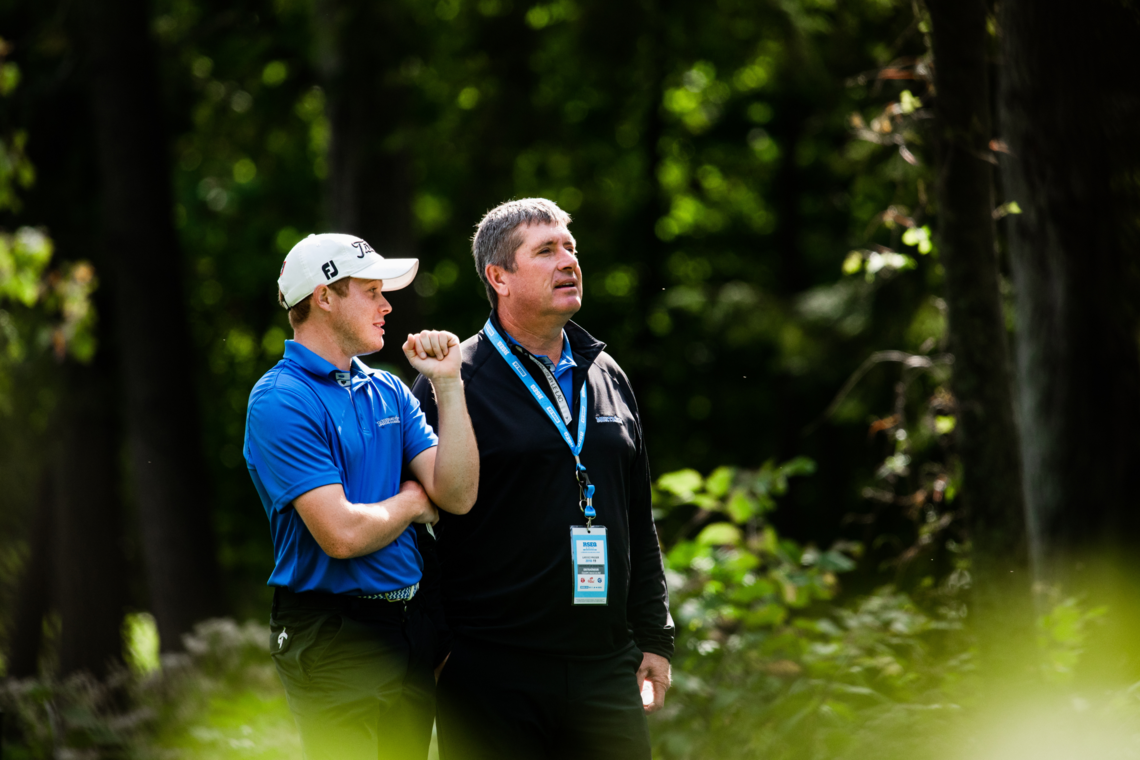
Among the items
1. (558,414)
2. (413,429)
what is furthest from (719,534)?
(413,429)

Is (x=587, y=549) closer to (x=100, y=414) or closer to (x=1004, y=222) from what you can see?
(x=1004, y=222)

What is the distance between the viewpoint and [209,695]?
597 centimetres

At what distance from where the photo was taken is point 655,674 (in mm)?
3299

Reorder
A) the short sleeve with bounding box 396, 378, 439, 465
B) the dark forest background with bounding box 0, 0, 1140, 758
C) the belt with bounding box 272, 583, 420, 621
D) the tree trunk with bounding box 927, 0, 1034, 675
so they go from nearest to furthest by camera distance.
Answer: the belt with bounding box 272, 583, 420, 621, the short sleeve with bounding box 396, 378, 439, 465, the tree trunk with bounding box 927, 0, 1034, 675, the dark forest background with bounding box 0, 0, 1140, 758

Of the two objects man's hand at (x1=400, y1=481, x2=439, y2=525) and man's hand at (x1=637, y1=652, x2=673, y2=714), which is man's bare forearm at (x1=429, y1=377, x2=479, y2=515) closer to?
man's hand at (x1=400, y1=481, x2=439, y2=525)

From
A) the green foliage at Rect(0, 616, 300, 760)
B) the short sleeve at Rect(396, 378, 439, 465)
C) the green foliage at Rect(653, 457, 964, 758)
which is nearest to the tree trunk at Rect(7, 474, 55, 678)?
the green foliage at Rect(0, 616, 300, 760)

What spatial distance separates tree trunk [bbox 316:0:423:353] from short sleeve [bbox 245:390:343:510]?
5.91m

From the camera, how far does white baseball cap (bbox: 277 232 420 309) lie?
2.74 metres

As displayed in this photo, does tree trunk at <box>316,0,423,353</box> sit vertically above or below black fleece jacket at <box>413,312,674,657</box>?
above

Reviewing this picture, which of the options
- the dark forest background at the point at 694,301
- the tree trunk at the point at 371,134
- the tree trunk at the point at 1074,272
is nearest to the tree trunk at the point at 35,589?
the dark forest background at the point at 694,301

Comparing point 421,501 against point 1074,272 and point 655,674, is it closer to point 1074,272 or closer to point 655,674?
point 655,674

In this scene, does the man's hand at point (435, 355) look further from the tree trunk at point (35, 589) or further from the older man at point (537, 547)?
the tree trunk at point (35, 589)

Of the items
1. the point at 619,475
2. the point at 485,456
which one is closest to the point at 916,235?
the point at 619,475

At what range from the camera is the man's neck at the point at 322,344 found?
9.18ft
